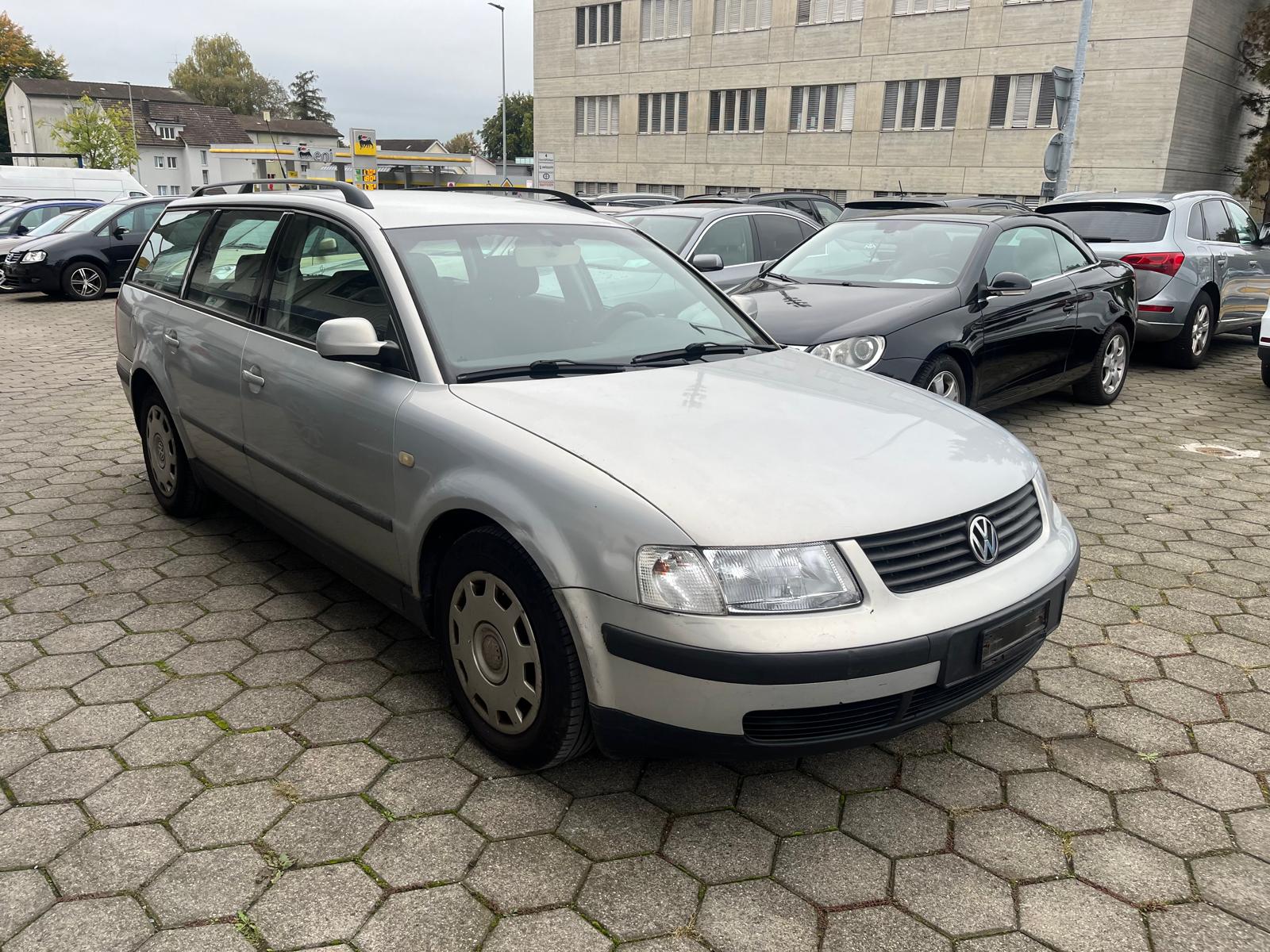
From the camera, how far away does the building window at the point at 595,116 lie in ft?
153

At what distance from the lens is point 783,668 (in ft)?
7.75

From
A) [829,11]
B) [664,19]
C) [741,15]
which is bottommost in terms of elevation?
[829,11]

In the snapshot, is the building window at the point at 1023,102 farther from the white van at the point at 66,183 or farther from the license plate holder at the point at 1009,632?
the license plate holder at the point at 1009,632

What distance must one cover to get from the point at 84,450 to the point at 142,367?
1.95 meters

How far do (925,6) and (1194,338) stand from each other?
1207 inches

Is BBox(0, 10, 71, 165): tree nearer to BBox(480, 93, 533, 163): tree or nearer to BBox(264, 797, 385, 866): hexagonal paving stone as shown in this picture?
BBox(480, 93, 533, 163): tree

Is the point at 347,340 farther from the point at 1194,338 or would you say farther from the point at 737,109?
the point at 737,109

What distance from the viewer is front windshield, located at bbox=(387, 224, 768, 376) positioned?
329 cm

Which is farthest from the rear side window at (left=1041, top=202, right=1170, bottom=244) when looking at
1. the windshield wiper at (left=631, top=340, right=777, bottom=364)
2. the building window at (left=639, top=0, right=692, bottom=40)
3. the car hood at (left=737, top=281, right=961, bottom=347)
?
the building window at (left=639, top=0, right=692, bottom=40)

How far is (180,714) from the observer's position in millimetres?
3221

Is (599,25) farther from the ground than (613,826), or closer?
farther from the ground

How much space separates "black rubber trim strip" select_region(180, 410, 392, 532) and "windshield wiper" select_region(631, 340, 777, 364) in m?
1.00

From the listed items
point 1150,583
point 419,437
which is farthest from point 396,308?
point 1150,583

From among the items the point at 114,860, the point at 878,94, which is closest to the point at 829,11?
the point at 878,94
